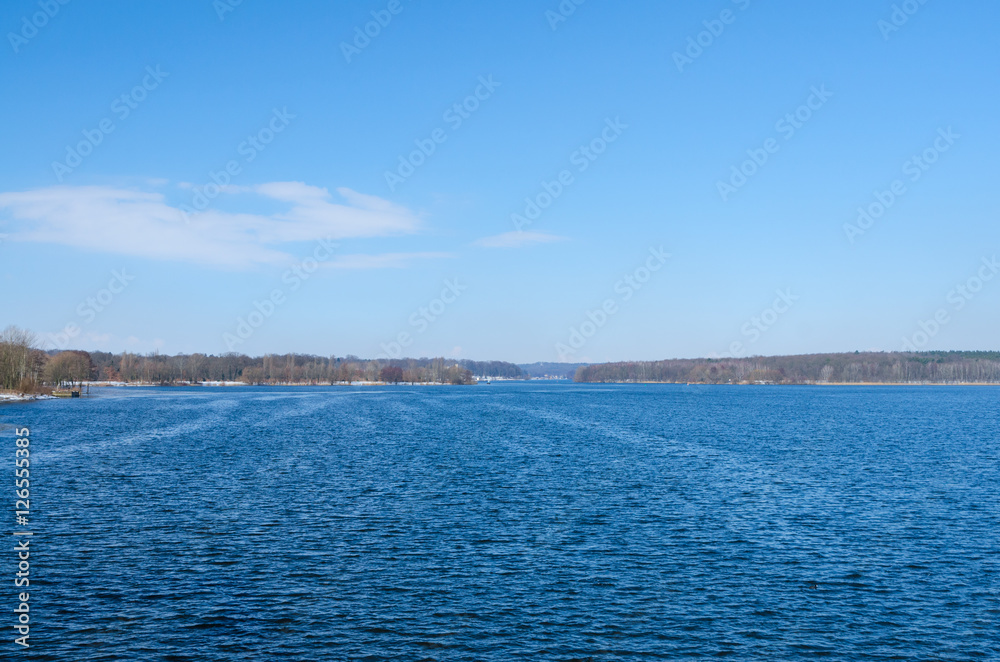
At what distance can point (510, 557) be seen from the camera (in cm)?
2188

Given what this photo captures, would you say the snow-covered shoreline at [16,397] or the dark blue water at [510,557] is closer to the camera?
the dark blue water at [510,557]

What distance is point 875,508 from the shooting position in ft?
98.0

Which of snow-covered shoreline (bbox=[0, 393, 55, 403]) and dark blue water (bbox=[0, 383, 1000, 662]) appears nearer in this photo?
dark blue water (bbox=[0, 383, 1000, 662])

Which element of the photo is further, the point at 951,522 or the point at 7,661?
the point at 951,522

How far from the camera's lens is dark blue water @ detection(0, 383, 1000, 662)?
15664 millimetres

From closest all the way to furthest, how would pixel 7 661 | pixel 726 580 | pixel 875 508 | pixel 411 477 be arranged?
1. pixel 7 661
2. pixel 726 580
3. pixel 875 508
4. pixel 411 477

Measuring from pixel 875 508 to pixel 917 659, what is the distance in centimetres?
1675

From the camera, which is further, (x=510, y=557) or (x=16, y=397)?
(x=16, y=397)

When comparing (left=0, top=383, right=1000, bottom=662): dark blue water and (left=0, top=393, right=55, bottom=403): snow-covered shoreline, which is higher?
(left=0, top=393, right=55, bottom=403): snow-covered shoreline

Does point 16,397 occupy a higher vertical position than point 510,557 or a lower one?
higher

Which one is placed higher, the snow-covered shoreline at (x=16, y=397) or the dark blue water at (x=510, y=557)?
the snow-covered shoreline at (x=16, y=397)

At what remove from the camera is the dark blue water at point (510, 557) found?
15664mm

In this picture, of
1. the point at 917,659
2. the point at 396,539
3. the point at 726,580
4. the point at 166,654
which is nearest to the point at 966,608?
the point at 917,659

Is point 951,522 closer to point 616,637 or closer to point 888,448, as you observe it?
point 616,637
